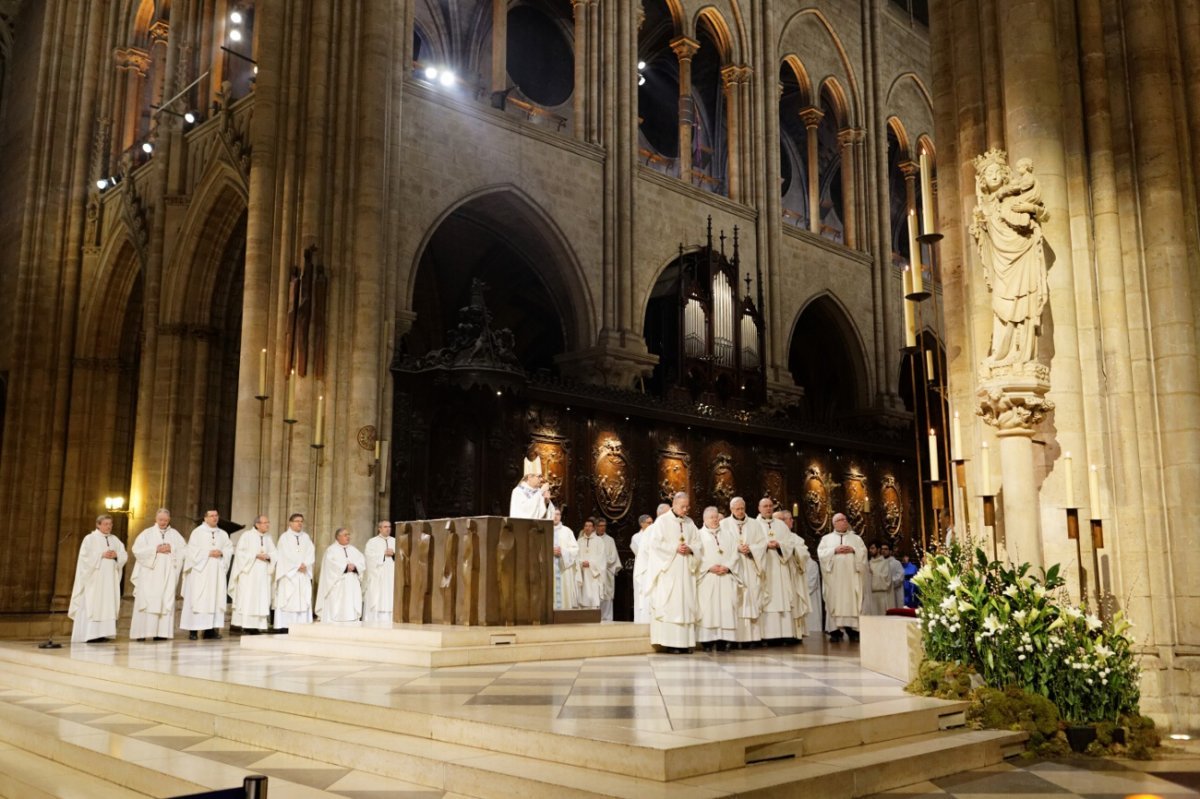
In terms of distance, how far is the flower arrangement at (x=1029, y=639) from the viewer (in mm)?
6938

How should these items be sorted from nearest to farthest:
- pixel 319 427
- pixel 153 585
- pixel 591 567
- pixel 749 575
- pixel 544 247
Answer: pixel 749 575, pixel 153 585, pixel 319 427, pixel 591 567, pixel 544 247

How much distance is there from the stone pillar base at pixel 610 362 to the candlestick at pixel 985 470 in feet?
34.7

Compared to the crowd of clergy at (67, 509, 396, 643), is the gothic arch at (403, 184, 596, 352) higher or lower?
higher

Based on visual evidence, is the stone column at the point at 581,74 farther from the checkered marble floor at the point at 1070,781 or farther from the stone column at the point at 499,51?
the checkered marble floor at the point at 1070,781

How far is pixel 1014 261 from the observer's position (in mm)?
8156

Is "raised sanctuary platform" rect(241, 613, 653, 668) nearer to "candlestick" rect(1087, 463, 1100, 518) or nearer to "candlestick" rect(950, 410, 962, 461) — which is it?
"candlestick" rect(950, 410, 962, 461)

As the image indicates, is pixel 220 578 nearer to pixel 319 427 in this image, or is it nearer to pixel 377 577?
pixel 377 577

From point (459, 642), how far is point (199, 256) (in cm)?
1283

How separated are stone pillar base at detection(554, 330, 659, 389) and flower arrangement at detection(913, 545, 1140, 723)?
38.4 feet

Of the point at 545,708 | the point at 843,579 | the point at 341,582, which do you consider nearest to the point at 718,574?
the point at 843,579

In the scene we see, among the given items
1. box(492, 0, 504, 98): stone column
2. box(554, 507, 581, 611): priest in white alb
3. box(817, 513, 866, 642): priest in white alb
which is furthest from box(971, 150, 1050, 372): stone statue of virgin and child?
box(492, 0, 504, 98): stone column

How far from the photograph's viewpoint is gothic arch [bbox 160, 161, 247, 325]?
18.9 meters

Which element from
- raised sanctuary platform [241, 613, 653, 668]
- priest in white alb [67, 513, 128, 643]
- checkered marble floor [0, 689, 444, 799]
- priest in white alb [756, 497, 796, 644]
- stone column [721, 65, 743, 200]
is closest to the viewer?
checkered marble floor [0, 689, 444, 799]

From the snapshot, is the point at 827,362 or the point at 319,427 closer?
the point at 319,427
